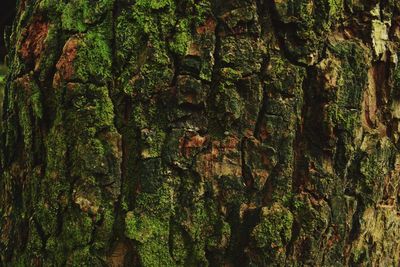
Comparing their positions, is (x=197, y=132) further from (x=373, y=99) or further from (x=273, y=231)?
(x=373, y=99)

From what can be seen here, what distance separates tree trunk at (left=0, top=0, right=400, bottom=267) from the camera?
5.86 ft

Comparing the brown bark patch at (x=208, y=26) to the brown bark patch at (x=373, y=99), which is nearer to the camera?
the brown bark patch at (x=208, y=26)

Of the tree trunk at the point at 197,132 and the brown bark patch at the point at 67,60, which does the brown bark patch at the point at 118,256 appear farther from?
the brown bark patch at the point at 67,60

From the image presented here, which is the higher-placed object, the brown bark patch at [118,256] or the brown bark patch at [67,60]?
the brown bark patch at [67,60]

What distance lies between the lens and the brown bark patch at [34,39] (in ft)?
6.33

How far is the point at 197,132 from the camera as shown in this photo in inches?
70.6

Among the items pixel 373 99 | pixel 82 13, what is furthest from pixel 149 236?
pixel 373 99

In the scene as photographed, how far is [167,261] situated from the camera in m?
1.79

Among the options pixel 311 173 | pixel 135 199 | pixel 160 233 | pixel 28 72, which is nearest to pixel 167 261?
pixel 160 233

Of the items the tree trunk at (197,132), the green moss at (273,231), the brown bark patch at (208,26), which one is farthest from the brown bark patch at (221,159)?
the brown bark patch at (208,26)

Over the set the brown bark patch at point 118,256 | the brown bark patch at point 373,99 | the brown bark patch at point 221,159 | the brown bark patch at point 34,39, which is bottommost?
the brown bark patch at point 118,256

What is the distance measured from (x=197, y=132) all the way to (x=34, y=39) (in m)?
0.68

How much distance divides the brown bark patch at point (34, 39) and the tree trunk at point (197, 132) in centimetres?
5

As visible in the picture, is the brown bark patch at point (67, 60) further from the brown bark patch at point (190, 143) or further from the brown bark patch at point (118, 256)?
the brown bark patch at point (118, 256)
